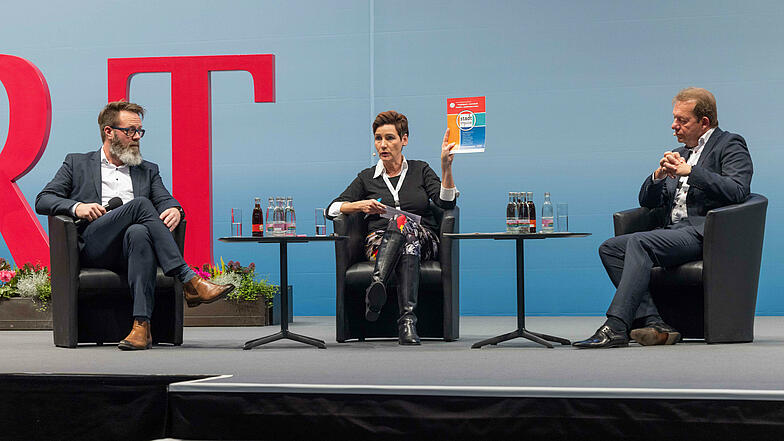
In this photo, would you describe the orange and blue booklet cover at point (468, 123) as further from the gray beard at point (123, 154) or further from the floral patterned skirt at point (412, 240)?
the gray beard at point (123, 154)

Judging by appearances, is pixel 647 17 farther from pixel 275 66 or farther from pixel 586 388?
pixel 586 388

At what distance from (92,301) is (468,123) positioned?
1.91 m

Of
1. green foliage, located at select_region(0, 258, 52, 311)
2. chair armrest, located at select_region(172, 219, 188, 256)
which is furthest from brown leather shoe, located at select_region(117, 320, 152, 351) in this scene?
green foliage, located at select_region(0, 258, 52, 311)

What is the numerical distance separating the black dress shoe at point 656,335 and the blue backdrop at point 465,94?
2.49 m

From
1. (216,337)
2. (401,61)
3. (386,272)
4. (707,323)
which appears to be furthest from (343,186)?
(707,323)

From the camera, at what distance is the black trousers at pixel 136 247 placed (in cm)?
398

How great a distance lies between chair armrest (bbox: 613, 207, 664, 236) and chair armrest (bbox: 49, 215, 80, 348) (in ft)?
8.23

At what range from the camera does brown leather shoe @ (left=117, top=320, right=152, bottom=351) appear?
3928 millimetres

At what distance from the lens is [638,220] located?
4.31 m

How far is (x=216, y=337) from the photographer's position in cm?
475

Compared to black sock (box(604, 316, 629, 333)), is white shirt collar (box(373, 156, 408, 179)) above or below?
above

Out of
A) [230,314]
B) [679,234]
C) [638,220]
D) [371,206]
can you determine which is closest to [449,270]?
[371,206]

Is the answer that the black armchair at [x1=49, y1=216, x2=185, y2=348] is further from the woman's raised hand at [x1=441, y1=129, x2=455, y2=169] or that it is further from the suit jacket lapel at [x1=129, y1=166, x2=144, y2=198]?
the woman's raised hand at [x1=441, y1=129, x2=455, y2=169]

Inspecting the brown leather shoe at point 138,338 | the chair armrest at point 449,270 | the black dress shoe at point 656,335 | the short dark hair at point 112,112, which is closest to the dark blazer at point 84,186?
the short dark hair at point 112,112
